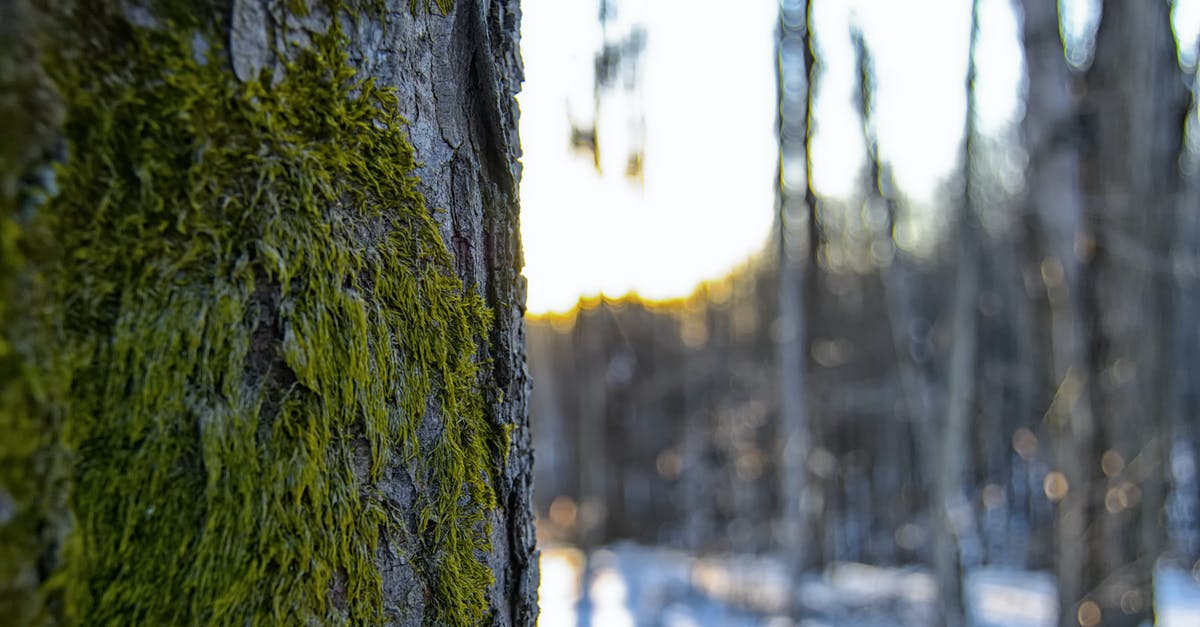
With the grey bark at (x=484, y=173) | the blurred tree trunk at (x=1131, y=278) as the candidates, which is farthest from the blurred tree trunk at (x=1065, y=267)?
the grey bark at (x=484, y=173)

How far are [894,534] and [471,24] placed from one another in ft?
35.0

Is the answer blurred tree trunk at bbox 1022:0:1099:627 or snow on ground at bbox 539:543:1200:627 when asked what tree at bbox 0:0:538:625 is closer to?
blurred tree trunk at bbox 1022:0:1099:627

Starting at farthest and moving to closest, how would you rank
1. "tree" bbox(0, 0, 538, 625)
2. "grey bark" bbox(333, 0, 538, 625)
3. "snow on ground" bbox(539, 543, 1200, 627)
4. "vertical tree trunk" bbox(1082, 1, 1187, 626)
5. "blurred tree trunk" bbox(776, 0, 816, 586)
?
"snow on ground" bbox(539, 543, 1200, 627) → "blurred tree trunk" bbox(776, 0, 816, 586) → "vertical tree trunk" bbox(1082, 1, 1187, 626) → "grey bark" bbox(333, 0, 538, 625) → "tree" bbox(0, 0, 538, 625)

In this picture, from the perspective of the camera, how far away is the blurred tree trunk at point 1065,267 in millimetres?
3777

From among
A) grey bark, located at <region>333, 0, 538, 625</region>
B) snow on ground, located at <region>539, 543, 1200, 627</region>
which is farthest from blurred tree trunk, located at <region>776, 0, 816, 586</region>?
grey bark, located at <region>333, 0, 538, 625</region>

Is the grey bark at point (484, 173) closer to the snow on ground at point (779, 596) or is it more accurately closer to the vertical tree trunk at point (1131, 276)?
the vertical tree trunk at point (1131, 276)

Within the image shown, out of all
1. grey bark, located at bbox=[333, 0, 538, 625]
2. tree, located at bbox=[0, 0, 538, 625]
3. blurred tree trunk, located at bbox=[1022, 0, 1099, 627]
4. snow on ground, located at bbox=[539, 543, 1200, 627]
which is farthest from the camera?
snow on ground, located at bbox=[539, 543, 1200, 627]

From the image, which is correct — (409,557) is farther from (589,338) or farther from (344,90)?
(589,338)

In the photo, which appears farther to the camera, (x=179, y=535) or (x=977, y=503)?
(x=977, y=503)

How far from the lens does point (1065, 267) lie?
3.85 meters

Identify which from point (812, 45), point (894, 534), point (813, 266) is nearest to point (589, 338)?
point (813, 266)

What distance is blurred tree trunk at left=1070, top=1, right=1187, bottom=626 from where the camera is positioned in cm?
349

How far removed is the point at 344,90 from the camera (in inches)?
22.0

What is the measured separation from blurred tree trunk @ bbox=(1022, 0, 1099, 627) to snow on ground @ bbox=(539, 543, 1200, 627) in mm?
2003
